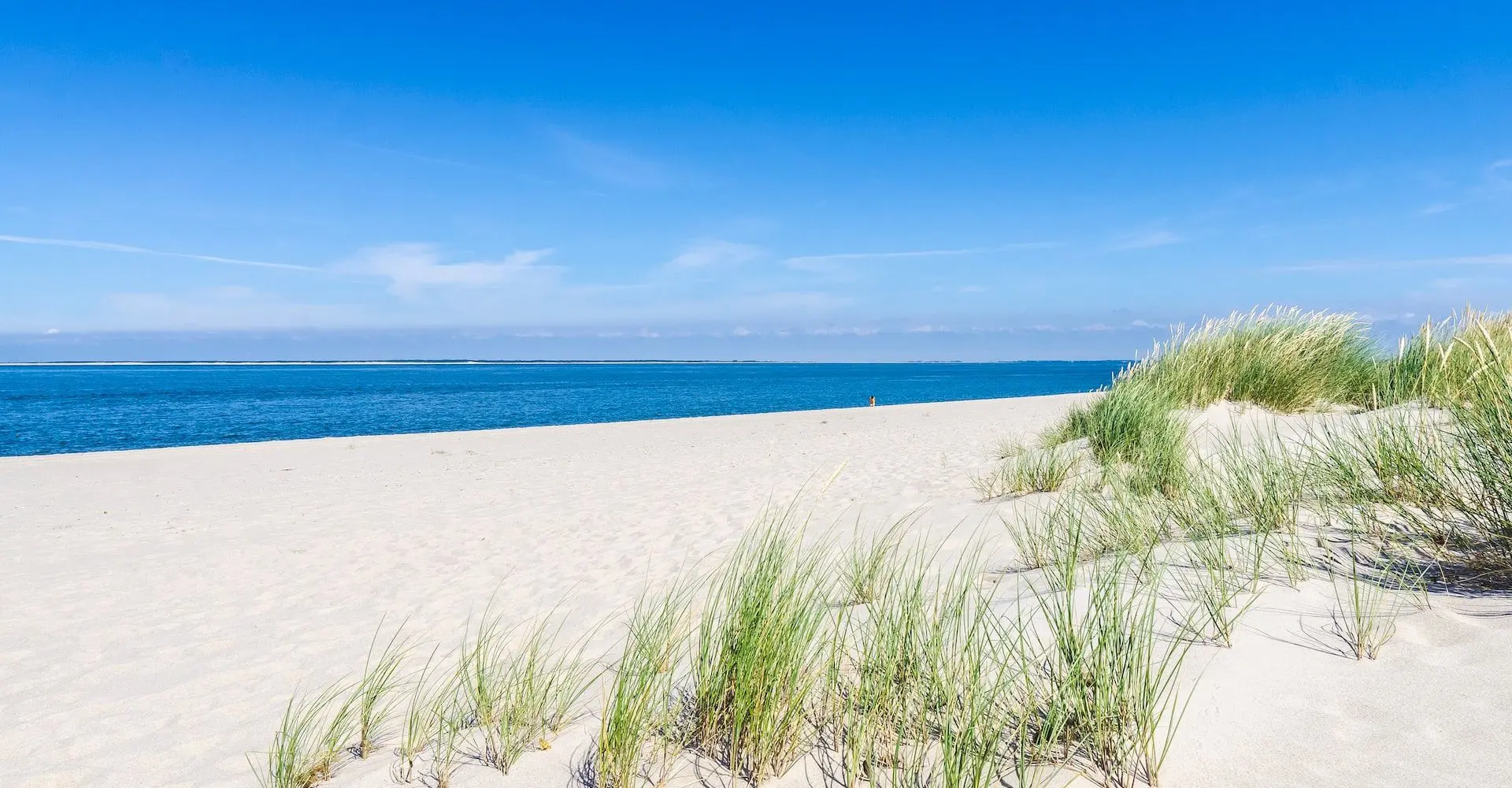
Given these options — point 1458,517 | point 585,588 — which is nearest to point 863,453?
point 585,588

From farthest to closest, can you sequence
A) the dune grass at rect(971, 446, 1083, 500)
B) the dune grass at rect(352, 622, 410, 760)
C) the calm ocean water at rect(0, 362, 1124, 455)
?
the calm ocean water at rect(0, 362, 1124, 455) < the dune grass at rect(971, 446, 1083, 500) < the dune grass at rect(352, 622, 410, 760)

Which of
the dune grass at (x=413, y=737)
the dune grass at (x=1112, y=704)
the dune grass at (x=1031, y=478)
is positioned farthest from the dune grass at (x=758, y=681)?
the dune grass at (x=1031, y=478)

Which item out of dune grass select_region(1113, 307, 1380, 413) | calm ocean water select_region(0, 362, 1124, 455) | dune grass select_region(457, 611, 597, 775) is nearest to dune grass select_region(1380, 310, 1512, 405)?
dune grass select_region(1113, 307, 1380, 413)

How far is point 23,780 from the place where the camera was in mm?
3160

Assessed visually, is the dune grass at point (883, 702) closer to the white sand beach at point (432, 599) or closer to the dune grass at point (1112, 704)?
the white sand beach at point (432, 599)

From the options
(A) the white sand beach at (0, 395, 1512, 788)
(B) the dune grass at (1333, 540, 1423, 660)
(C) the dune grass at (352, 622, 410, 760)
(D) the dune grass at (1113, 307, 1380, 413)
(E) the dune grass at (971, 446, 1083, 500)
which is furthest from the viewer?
(D) the dune grass at (1113, 307, 1380, 413)

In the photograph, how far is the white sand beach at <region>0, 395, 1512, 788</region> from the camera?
2131 mm

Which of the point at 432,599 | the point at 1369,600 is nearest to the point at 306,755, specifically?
the point at 432,599

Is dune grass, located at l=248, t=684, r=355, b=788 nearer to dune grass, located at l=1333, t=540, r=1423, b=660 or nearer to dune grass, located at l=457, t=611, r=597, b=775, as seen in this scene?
dune grass, located at l=457, t=611, r=597, b=775

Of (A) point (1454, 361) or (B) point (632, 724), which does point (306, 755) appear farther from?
(A) point (1454, 361)

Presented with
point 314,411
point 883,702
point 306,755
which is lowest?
point 314,411

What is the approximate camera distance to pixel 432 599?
221 inches

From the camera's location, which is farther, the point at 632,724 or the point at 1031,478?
the point at 1031,478

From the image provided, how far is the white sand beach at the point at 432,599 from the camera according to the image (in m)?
2.13
